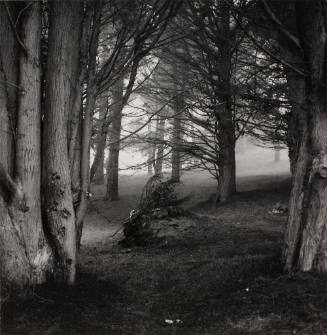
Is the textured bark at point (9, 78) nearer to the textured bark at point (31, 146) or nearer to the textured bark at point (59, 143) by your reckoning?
the textured bark at point (31, 146)

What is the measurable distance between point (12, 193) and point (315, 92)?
3782mm

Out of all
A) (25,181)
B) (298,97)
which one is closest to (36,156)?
(25,181)

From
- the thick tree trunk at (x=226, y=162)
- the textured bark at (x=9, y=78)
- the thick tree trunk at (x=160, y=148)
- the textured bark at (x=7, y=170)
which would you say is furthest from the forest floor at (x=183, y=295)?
the thick tree trunk at (x=226, y=162)

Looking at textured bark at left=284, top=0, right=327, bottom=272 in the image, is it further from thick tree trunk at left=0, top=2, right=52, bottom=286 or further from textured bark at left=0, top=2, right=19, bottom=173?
textured bark at left=0, top=2, right=19, bottom=173

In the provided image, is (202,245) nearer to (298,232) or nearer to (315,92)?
(298,232)

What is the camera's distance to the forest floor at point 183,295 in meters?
4.38

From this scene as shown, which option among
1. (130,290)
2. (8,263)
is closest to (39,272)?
(8,263)

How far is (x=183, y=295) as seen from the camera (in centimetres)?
590

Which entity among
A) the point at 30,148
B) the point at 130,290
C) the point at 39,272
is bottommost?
the point at 130,290

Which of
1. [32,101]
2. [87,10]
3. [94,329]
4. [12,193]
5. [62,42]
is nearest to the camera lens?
[94,329]

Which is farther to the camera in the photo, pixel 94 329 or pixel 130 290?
pixel 130 290

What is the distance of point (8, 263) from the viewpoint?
4.89 meters

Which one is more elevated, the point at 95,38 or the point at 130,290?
the point at 95,38

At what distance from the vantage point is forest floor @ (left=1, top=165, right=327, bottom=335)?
4.38 m
